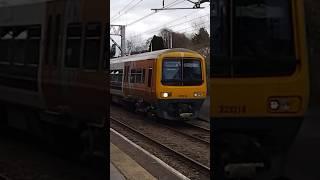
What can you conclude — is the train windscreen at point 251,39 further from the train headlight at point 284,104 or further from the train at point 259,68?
the train headlight at point 284,104

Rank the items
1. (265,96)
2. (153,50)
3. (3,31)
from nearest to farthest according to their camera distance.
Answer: (265,96) < (3,31) < (153,50)

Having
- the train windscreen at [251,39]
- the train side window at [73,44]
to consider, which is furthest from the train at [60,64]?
the train windscreen at [251,39]

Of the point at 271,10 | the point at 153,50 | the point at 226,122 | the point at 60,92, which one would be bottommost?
the point at 226,122

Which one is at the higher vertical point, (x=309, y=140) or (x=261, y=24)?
(x=261, y=24)

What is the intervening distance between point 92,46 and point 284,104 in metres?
0.88

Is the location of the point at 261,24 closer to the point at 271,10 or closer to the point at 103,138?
the point at 271,10

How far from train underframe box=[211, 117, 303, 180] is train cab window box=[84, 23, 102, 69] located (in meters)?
0.60

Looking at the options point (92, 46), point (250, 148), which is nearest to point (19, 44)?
point (92, 46)

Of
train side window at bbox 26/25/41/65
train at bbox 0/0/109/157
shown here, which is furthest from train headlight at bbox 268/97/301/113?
train side window at bbox 26/25/41/65

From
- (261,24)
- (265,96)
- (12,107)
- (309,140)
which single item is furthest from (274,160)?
(12,107)

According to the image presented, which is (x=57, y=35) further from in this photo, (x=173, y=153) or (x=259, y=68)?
(x=173, y=153)

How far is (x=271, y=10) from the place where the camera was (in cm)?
199

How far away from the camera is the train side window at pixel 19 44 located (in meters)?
2.08

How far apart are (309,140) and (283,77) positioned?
0.32m
